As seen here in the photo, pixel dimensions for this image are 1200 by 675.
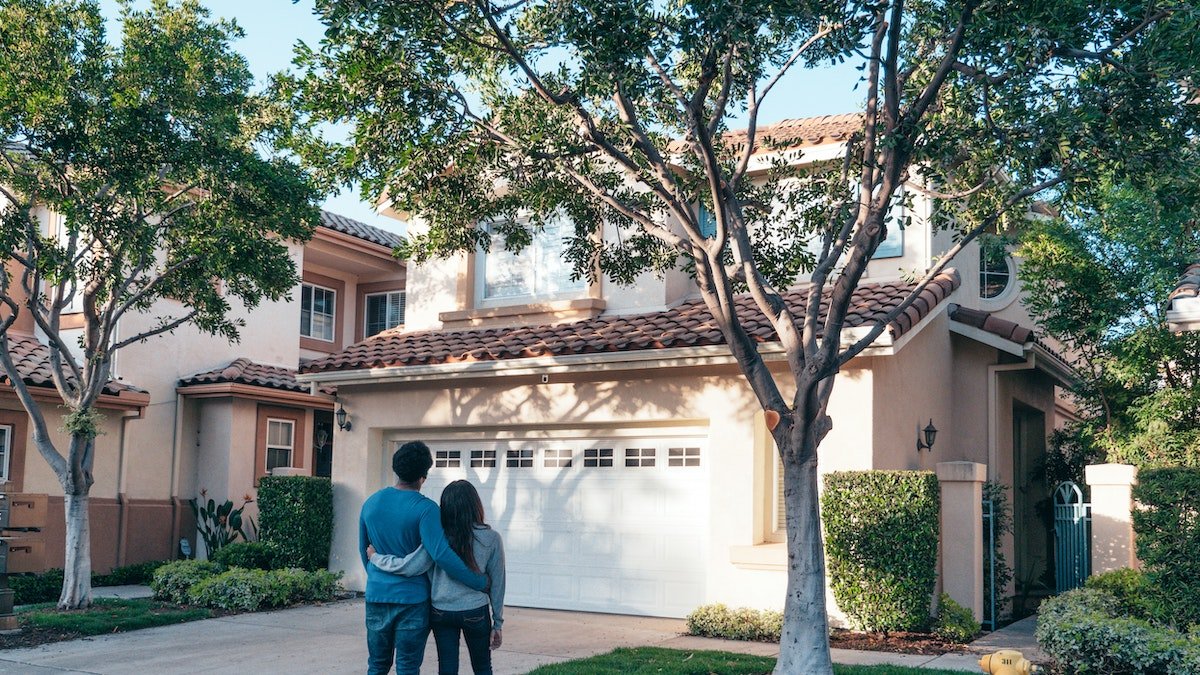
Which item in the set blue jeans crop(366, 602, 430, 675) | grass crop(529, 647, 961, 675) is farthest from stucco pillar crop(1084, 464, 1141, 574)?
blue jeans crop(366, 602, 430, 675)

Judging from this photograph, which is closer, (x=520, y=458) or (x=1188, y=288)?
(x=1188, y=288)

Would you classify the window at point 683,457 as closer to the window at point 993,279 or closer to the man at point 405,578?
the window at point 993,279

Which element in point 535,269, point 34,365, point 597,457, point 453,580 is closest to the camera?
point 453,580

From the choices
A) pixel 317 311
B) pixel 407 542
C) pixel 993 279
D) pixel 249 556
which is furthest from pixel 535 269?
pixel 407 542

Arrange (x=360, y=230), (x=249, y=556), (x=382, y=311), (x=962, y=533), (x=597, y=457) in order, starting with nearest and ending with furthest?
(x=962, y=533) < (x=597, y=457) < (x=249, y=556) < (x=360, y=230) < (x=382, y=311)

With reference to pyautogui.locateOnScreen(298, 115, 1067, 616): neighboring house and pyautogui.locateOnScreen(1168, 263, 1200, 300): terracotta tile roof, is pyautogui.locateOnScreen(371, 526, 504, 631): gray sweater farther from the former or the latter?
pyautogui.locateOnScreen(298, 115, 1067, 616): neighboring house

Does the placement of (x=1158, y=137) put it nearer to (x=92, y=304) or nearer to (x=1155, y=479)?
(x=1155, y=479)

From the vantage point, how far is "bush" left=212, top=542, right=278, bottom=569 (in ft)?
48.9

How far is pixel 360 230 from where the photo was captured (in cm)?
2386

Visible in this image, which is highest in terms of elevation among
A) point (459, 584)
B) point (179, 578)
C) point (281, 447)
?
point (281, 447)

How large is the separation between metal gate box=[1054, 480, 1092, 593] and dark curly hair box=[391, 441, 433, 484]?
31.3ft

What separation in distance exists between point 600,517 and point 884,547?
3.85 meters

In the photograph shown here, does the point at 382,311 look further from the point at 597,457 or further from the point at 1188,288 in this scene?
the point at 1188,288

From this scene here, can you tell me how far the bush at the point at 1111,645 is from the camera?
8.55m
